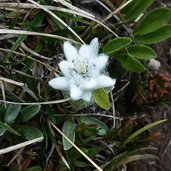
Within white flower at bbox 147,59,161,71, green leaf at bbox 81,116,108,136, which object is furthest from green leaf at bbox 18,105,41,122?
white flower at bbox 147,59,161,71

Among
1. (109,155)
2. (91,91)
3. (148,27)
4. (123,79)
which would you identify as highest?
(148,27)

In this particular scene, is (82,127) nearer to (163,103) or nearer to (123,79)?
(123,79)

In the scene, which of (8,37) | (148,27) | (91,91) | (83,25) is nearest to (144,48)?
(148,27)

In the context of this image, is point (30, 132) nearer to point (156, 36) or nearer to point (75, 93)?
point (75, 93)

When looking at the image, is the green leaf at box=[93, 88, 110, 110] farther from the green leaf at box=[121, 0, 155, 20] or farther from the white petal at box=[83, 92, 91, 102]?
the green leaf at box=[121, 0, 155, 20]

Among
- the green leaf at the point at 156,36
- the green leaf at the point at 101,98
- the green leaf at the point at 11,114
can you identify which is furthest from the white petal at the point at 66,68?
the green leaf at the point at 156,36

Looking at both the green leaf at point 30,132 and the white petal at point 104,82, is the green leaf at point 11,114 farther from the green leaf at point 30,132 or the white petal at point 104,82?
the white petal at point 104,82
